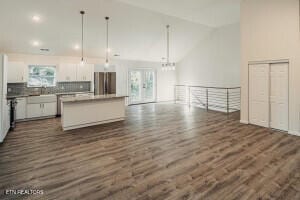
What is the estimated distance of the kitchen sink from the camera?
6934mm

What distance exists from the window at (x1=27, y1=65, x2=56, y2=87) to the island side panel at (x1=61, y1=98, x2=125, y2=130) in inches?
129

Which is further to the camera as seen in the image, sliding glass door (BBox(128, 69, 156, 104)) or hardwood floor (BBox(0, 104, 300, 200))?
sliding glass door (BBox(128, 69, 156, 104))

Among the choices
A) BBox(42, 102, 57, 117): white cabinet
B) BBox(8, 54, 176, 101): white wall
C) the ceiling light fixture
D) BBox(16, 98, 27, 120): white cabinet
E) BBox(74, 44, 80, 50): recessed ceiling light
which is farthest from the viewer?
BBox(74, 44, 80, 50): recessed ceiling light

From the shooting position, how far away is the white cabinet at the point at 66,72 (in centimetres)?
805

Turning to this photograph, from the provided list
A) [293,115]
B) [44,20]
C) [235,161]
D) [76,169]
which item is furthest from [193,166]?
[44,20]

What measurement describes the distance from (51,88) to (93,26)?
3.46 metres

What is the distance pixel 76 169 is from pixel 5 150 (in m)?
2.06

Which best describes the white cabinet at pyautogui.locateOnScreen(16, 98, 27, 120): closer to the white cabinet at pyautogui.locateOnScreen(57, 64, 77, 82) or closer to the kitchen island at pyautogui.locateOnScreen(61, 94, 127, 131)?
the white cabinet at pyautogui.locateOnScreen(57, 64, 77, 82)

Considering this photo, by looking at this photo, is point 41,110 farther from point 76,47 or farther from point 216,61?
point 216,61

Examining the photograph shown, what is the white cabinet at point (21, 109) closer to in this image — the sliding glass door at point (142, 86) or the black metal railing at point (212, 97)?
the sliding glass door at point (142, 86)

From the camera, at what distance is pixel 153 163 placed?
11.0 ft

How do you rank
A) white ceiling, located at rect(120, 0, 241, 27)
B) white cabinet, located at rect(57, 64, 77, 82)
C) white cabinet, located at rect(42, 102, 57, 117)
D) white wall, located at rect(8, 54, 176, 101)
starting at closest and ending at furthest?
1. white ceiling, located at rect(120, 0, 241, 27)
2. white cabinet, located at rect(42, 102, 57, 117)
3. white wall, located at rect(8, 54, 176, 101)
4. white cabinet, located at rect(57, 64, 77, 82)

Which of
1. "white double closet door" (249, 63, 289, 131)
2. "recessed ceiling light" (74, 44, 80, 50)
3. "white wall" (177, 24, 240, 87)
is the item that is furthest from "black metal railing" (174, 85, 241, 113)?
"recessed ceiling light" (74, 44, 80, 50)

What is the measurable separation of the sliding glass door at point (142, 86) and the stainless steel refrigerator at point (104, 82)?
1.20m
